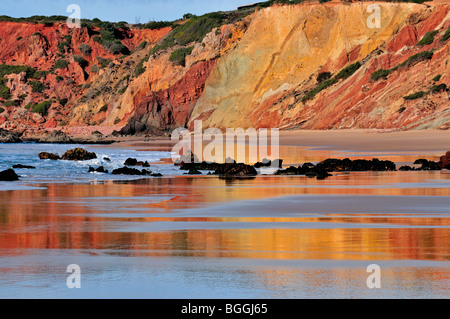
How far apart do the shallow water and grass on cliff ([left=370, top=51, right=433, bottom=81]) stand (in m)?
34.9

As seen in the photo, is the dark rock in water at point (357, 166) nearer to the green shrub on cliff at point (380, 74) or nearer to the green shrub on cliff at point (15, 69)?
the green shrub on cliff at point (380, 74)

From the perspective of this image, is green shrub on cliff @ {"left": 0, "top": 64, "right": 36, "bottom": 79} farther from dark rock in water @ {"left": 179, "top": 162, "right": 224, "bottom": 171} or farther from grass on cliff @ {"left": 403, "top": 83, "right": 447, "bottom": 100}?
dark rock in water @ {"left": 179, "top": 162, "right": 224, "bottom": 171}

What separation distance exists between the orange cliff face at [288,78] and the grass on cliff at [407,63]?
0.58 feet

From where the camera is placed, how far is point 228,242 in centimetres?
767

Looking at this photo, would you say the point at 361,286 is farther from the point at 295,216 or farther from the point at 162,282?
the point at 295,216

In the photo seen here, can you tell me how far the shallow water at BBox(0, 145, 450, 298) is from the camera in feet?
18.1

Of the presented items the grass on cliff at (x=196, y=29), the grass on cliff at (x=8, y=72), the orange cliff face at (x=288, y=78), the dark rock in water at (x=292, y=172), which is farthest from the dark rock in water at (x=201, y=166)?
the grass on cliff at (x=8, y=72)

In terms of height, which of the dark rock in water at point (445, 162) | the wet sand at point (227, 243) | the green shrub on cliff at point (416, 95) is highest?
the green shrub on cliff at point (416, 95)

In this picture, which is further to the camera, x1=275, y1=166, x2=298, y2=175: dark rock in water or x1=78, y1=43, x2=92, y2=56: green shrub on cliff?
x1=78, y1=43, x2=92, y2=56: green shrub on cliff

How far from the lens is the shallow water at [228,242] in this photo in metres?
5.50

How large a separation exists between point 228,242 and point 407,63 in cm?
4321

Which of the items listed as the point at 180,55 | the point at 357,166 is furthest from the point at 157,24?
the point at 357,166

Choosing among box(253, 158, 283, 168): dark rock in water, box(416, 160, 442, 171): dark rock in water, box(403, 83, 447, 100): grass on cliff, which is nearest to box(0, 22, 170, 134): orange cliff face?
box(403, 83, 447, 100): grass on cliff
